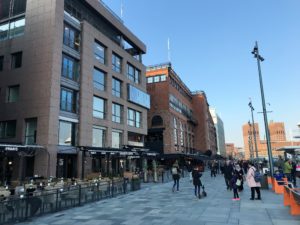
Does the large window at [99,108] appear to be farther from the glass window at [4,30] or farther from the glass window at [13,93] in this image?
the glass window at [4,30]

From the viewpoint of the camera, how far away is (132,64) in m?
42.9

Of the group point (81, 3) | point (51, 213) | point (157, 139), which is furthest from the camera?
point (157, 139)

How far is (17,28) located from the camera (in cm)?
2977

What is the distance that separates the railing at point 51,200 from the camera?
988 centimetres

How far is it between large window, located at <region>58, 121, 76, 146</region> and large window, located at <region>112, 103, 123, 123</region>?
312 inches

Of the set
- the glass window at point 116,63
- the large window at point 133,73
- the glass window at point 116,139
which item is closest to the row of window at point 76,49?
the glass window at point 116,63

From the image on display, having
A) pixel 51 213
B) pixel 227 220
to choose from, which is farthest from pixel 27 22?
pixel 227 220

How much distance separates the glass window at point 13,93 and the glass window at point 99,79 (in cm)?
824

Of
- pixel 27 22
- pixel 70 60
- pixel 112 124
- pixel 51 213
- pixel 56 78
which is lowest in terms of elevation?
pixel 51 213

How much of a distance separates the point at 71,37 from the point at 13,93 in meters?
8.02

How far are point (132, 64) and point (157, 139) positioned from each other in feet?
61.0

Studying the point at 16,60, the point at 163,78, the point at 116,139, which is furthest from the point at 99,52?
the point at 163,78

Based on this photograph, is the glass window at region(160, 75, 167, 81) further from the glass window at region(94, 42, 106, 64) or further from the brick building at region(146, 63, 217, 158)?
the glass window at region(94, 42, 106, 64)

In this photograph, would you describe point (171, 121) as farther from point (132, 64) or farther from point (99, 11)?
point (99, 11)
